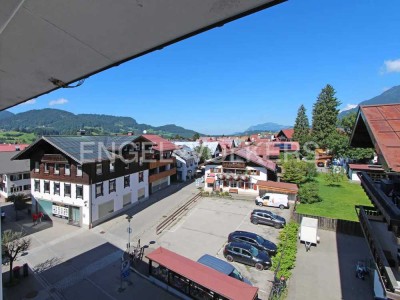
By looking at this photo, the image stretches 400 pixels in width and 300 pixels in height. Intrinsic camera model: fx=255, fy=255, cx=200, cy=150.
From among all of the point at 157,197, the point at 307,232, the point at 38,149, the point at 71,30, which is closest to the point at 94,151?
the point at 38,149

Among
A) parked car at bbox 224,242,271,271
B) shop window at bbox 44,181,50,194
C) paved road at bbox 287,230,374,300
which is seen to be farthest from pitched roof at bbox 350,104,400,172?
shop window at bbox 44,181,50,194

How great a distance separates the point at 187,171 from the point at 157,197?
12006mm

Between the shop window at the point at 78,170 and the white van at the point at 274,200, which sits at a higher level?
the shop window at the point at 78,170

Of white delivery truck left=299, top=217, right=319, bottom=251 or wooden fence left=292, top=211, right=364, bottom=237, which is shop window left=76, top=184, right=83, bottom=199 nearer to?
white delivery truck left=299, top=217, right=319, bottom=251

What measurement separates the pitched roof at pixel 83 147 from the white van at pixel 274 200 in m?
16.6

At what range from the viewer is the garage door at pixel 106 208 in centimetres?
2369

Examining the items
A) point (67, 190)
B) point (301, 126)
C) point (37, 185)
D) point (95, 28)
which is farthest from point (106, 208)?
point (301, 126)

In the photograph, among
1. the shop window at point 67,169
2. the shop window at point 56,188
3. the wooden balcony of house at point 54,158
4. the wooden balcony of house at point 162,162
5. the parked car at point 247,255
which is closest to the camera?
the parked car at point 247,255

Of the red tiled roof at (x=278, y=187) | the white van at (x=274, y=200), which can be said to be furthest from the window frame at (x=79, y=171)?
the red tiled roof at (x=278, y=187)

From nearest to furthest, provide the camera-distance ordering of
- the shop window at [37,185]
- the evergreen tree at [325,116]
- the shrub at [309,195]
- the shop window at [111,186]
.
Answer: the shop window at [111,186] → the shop window at [37,185] → the shrub at [309,195] → the evergreen tree at [325,116]

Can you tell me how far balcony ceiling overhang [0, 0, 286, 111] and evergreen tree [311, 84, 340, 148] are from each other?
62409mm

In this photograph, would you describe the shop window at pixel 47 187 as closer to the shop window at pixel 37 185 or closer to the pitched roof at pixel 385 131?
the shop window at pixel 37 185

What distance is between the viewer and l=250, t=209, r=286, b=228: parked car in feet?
74.2

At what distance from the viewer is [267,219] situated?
2306 cm
